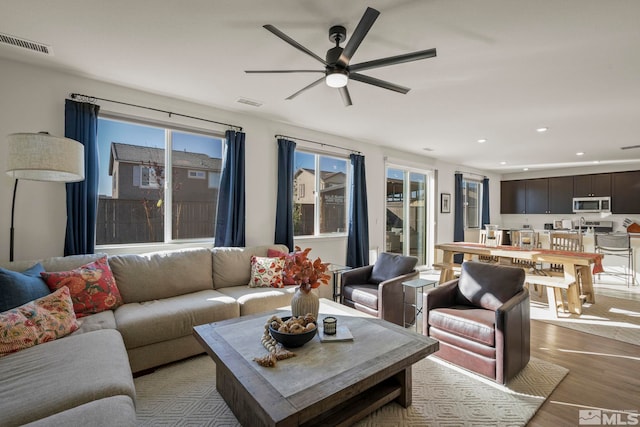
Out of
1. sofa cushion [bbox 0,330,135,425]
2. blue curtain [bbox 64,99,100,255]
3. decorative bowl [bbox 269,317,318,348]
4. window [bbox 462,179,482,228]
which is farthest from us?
window [bbox 462,179,482,228]

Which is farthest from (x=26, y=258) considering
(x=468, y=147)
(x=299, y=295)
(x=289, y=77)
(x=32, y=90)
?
(x=468, y=147)

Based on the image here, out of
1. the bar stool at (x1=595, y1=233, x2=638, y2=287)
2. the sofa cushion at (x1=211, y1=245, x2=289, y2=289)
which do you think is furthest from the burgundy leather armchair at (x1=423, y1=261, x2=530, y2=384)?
the bar stool at (x1=595, y1=233, x2=638, y2=287)

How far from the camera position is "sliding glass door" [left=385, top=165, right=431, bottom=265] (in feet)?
19.8

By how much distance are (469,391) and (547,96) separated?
305 cm

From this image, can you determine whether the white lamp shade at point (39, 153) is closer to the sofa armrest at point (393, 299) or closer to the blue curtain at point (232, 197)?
the blue curtain at point (232, 197)

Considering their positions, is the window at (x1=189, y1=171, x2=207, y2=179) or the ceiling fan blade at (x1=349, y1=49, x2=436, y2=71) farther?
the window at (x1=189, y1=171, x2=207, y2=179)

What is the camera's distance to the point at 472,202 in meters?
8.02

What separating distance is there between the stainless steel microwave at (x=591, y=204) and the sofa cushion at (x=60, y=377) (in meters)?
9.22

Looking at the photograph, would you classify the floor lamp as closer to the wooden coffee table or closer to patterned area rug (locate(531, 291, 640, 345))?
the wooden coffee table

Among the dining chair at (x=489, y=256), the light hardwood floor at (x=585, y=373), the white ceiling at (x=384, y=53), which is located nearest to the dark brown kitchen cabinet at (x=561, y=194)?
the dining chair at (x=489, y=256)

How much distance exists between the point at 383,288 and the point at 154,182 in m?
2.83

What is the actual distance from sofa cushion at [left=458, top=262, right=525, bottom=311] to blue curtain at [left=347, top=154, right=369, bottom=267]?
7.15ft

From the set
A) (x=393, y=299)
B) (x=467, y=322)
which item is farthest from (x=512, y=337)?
(x=393, y=299)

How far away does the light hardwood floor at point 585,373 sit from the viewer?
6.49 ft
